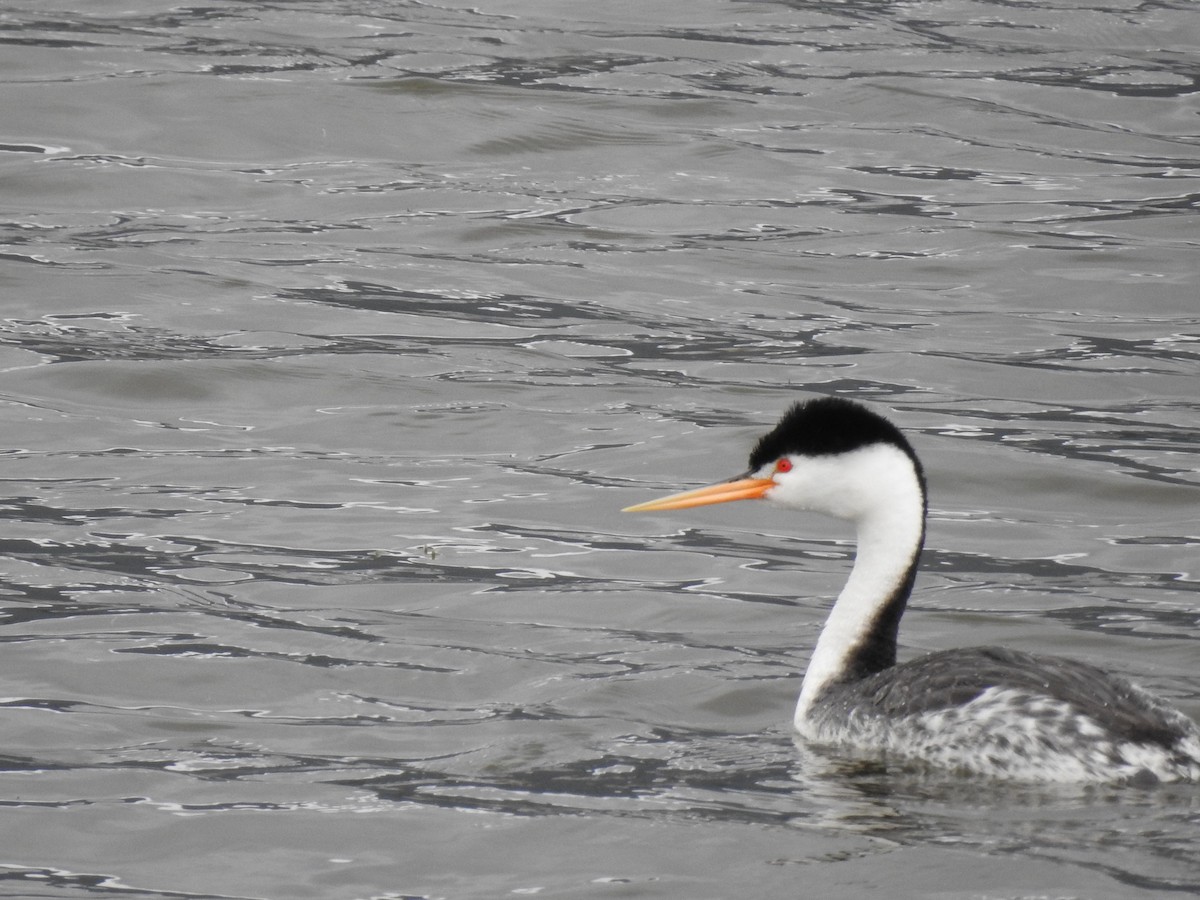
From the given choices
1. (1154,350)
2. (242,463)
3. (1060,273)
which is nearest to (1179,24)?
(1060,273)

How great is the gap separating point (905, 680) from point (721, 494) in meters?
0.96

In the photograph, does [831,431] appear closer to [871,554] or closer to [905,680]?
[871,554]

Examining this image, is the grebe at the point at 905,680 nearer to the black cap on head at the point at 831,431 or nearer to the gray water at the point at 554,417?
the black cap on head at the point at 831,431

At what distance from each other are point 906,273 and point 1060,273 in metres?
0.91

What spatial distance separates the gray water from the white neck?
1.05 ft

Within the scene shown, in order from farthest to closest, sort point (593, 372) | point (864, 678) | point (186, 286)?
point (186, 286), point (593, 372), point (864, 678)

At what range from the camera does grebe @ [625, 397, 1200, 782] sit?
5531mm

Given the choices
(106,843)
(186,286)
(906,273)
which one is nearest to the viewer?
(106,843)

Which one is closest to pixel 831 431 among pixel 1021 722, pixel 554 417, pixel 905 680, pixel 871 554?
pixel 871 554

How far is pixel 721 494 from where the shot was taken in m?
6.62

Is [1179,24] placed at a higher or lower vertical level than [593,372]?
higher

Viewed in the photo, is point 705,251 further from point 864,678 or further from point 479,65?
point 864,678

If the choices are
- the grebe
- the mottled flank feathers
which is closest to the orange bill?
the grebe

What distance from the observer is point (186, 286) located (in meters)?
12.1
